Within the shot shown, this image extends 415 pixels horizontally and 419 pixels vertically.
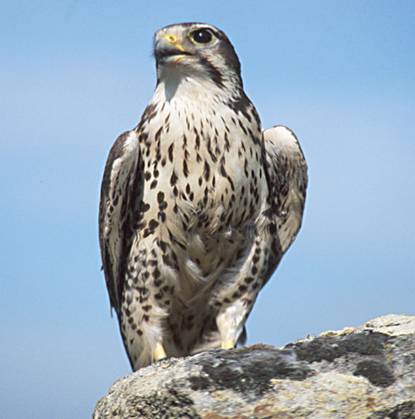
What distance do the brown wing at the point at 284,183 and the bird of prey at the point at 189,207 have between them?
0.22 m

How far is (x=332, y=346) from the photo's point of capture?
516cm

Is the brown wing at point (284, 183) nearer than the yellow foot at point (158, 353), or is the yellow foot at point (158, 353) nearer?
the yellow foot at point (158, 353)

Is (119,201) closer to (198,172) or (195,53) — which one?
(198,172)

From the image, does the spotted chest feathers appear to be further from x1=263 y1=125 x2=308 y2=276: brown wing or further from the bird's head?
x1=263 y1=125 x2=308 y2=276: brown wing

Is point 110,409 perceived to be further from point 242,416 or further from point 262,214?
point 262,214

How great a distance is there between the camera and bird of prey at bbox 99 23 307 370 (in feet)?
22.6

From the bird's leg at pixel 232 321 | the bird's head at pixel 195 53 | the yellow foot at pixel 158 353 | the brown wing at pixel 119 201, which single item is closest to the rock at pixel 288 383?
the yellow foot at pixel 158 353

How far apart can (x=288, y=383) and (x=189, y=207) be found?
86.5 inches

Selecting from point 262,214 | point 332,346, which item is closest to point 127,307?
point 262,214

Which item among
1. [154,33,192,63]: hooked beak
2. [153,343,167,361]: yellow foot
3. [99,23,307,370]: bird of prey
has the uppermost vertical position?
[154,33,192,63]: hooked beak

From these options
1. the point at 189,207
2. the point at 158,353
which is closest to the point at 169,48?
the point at 189,207

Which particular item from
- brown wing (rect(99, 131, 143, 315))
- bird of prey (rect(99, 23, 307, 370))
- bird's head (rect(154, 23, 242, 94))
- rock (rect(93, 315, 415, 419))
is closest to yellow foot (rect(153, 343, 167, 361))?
bird of prey (rect(99, 23, 307, 370))

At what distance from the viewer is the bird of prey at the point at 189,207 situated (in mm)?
6879

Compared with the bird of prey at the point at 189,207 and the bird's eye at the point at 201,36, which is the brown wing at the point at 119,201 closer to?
the bird of prey at the point at 189,207
